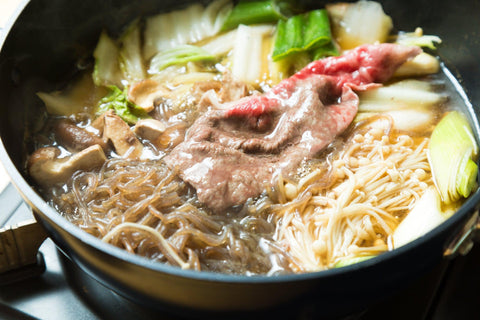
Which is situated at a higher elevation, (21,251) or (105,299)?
(21,251)

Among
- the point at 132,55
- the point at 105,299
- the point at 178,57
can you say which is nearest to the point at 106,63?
the point at 132,55

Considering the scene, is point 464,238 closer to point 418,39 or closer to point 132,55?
point 418,39

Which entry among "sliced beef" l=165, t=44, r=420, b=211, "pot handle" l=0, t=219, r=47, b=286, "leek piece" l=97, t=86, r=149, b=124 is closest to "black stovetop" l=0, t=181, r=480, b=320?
"pot handle" l=0, t=219, r=47, b=286

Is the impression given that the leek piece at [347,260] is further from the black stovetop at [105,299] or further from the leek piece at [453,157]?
the leek piece at [453,157]

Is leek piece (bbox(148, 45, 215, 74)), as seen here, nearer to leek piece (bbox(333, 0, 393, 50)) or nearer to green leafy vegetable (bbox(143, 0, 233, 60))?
green leafy vegetable (bbox(143, 0, 233, 60))

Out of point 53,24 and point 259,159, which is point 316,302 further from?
point 53,24

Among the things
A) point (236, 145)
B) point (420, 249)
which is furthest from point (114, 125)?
point (420, 249)
